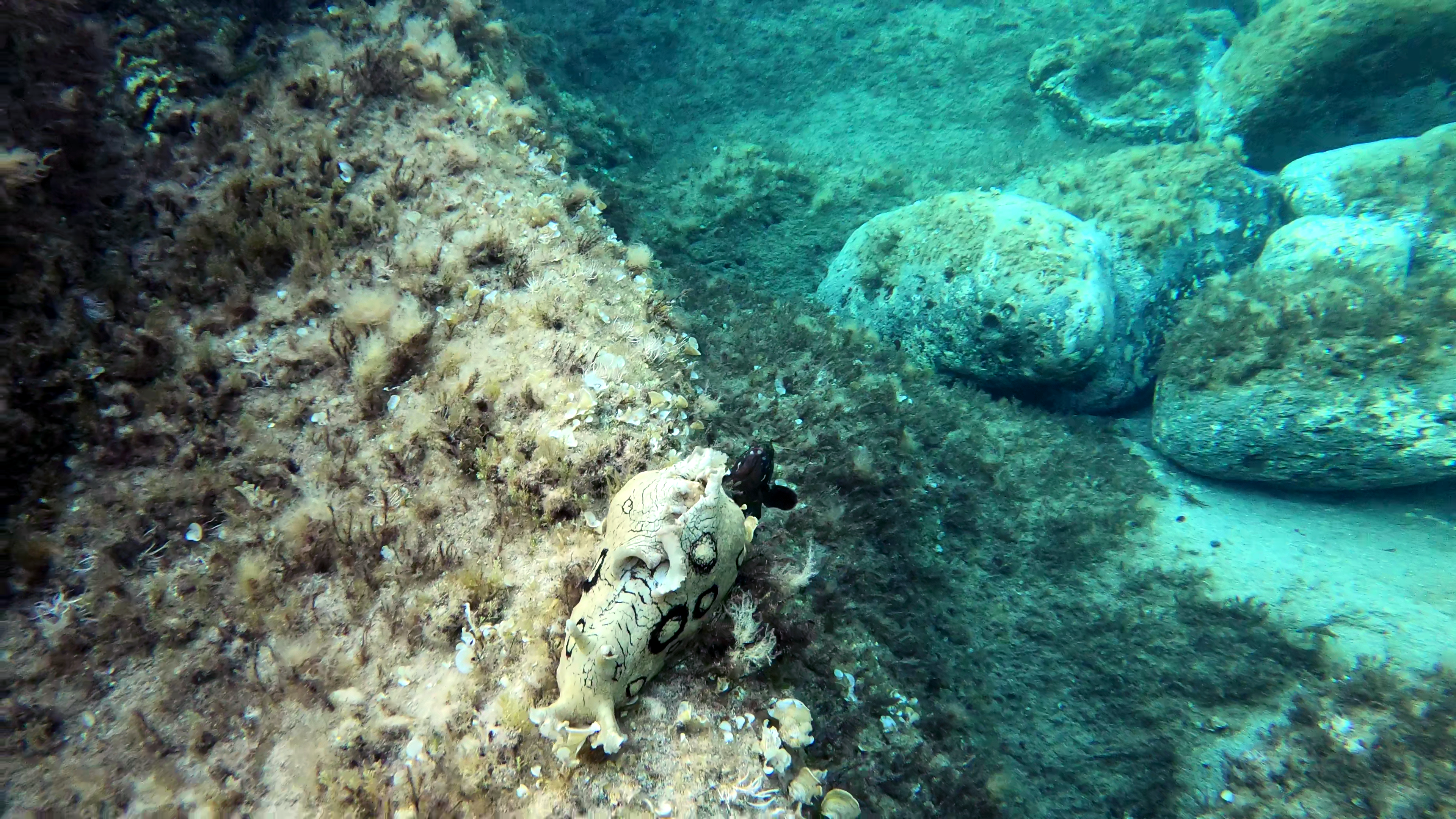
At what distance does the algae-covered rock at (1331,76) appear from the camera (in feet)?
22.4

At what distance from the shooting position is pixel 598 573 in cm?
196

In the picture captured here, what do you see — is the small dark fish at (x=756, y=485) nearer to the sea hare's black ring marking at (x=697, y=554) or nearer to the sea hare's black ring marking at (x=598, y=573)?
the sea hare's black ring marking at (x=697, y=554)

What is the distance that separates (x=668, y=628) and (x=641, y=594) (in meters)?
0.16

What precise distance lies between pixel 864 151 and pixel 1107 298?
518cm

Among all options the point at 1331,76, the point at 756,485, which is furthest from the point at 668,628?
the point at 1331,76

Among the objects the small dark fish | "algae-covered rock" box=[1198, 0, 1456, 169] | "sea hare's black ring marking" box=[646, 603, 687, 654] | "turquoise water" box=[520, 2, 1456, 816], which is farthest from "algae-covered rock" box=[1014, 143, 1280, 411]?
"sea hare's black ring marking" box=[646, 603, 687, 654]

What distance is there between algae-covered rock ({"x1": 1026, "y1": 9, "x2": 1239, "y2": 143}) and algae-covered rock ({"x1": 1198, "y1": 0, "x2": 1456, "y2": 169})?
107 centimetres

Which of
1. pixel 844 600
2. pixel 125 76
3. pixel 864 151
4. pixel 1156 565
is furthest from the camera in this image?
pixel 864 151

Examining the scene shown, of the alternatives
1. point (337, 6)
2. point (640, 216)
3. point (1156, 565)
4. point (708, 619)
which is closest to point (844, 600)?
point (708, 619)

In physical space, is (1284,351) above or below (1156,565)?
above

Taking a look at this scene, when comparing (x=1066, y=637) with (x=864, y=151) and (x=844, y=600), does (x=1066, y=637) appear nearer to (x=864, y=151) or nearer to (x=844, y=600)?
(x=844, y=600)

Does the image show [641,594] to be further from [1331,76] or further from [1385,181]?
[1331,76]

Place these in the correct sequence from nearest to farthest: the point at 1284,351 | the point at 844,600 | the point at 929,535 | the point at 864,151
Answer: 1. the point at 844,600
2. the point at 929,535
3. the point at 1284,351
4. the point at 864,151

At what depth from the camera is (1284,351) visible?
200 inches
